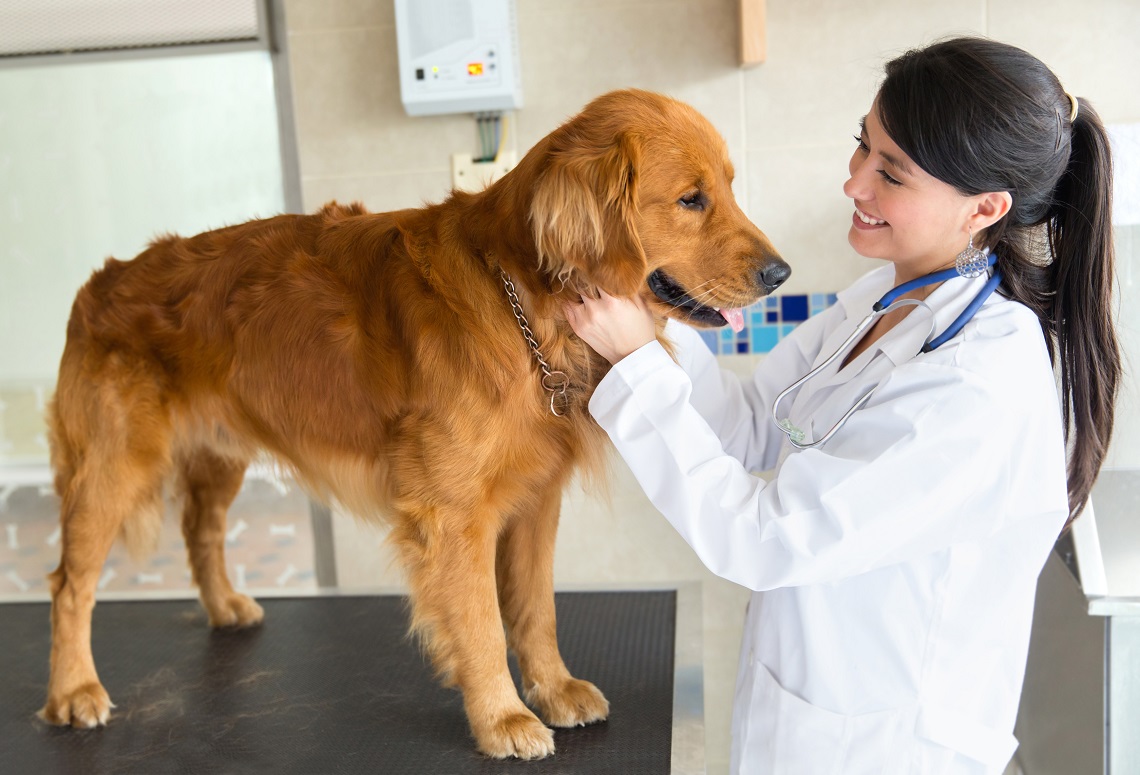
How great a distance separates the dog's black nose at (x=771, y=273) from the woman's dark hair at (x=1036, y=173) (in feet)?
0.76

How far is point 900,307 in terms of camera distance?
150cm

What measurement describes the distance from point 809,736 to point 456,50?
→ 1.98m

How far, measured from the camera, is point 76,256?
321cm

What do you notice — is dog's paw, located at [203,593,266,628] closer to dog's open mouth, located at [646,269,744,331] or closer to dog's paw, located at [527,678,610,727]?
dog's paw, located at [527,678,610,727]

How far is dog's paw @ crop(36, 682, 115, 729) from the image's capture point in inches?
68.7

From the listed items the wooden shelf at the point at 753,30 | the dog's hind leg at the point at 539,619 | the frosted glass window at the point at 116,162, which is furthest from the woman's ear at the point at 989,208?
the frosted glass window at the point at 116,162

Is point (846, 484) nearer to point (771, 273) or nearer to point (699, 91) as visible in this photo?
point (771, 273)

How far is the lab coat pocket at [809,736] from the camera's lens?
1.35 metres

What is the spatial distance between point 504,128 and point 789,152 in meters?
0.81

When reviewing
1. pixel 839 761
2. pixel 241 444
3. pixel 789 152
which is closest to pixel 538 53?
pixel 789 152

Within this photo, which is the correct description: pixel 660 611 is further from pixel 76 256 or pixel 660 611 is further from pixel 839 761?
pixel 76 256

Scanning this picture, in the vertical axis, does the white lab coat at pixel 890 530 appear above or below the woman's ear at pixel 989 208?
below

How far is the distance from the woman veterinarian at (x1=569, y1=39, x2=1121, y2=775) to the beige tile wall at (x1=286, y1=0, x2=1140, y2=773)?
4.20 feet

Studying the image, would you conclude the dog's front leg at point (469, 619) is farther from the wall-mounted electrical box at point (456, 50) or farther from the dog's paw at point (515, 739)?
the wall-mounted electrical box at point (456, 50)
